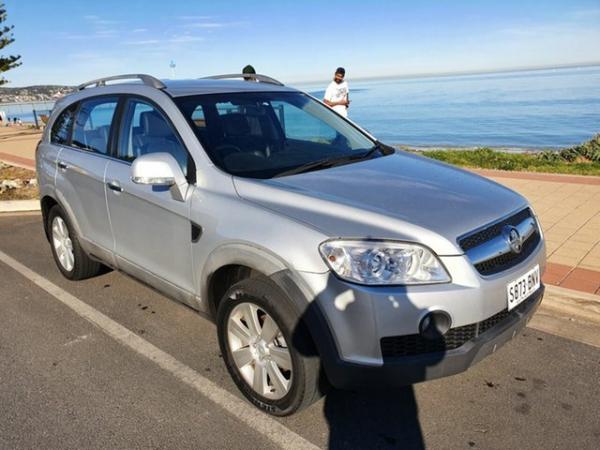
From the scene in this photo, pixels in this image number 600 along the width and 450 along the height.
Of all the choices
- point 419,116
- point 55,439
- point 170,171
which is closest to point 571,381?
point 170,171

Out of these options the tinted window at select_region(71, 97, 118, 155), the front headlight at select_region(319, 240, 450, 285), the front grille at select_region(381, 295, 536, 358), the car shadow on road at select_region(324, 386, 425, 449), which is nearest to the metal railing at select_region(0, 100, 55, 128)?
the tinted window at select_region(71, 97, 118, 155)

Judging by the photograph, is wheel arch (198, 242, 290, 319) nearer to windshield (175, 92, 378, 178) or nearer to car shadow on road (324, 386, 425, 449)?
windshield (175, 92, 378, 178)

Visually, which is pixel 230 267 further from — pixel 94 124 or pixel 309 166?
pixel 94 124

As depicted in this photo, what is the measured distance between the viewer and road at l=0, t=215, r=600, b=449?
2666 mm

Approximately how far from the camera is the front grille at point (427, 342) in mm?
2374

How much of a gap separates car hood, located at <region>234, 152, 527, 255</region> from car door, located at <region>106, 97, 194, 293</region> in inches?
22.0

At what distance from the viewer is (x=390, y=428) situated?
2727 mm

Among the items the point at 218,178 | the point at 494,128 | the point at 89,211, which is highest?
the point at 218,178

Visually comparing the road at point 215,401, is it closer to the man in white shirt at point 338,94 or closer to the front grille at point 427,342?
the front grille at point 427,342

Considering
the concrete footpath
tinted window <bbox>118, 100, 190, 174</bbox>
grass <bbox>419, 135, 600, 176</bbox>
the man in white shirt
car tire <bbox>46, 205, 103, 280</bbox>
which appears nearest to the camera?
tinted window <bbox>118, 100, 190, 174</bbox>

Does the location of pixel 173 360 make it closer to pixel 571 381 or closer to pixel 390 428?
pixel 390 428

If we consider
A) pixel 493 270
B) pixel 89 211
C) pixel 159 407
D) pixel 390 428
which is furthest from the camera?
pixel 89 211

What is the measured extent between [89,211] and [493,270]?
313 centimetres

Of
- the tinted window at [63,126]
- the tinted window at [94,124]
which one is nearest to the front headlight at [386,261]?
the tinted window at [94,124]
